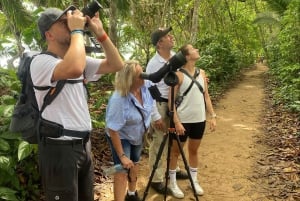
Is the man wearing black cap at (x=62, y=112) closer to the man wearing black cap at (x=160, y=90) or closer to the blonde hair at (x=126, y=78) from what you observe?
the blonde hair at (x=126, y=78)

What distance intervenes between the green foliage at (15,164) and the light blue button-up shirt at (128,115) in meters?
0.86

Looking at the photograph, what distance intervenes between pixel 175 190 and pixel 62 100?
246 cm

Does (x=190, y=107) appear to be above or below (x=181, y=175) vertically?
above

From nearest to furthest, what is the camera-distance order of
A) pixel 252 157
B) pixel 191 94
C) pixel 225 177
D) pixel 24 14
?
pixel 191 94
pixel 225 177
pixel 252 157
pixel 24 14

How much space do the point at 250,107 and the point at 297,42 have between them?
3.08m

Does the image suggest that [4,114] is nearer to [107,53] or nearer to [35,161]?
[35,161]

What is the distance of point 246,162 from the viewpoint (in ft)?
18.7

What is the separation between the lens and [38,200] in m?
3.96

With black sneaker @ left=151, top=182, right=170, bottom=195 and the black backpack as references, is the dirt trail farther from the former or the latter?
the black backpack

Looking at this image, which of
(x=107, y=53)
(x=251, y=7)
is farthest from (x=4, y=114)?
(x=251, y=7)

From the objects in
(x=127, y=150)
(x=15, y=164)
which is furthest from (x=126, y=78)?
(x=15, y=164)

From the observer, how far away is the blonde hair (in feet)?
11.6

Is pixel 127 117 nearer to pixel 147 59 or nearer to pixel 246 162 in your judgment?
pixel 246 162

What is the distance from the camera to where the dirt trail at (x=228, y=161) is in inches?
180
